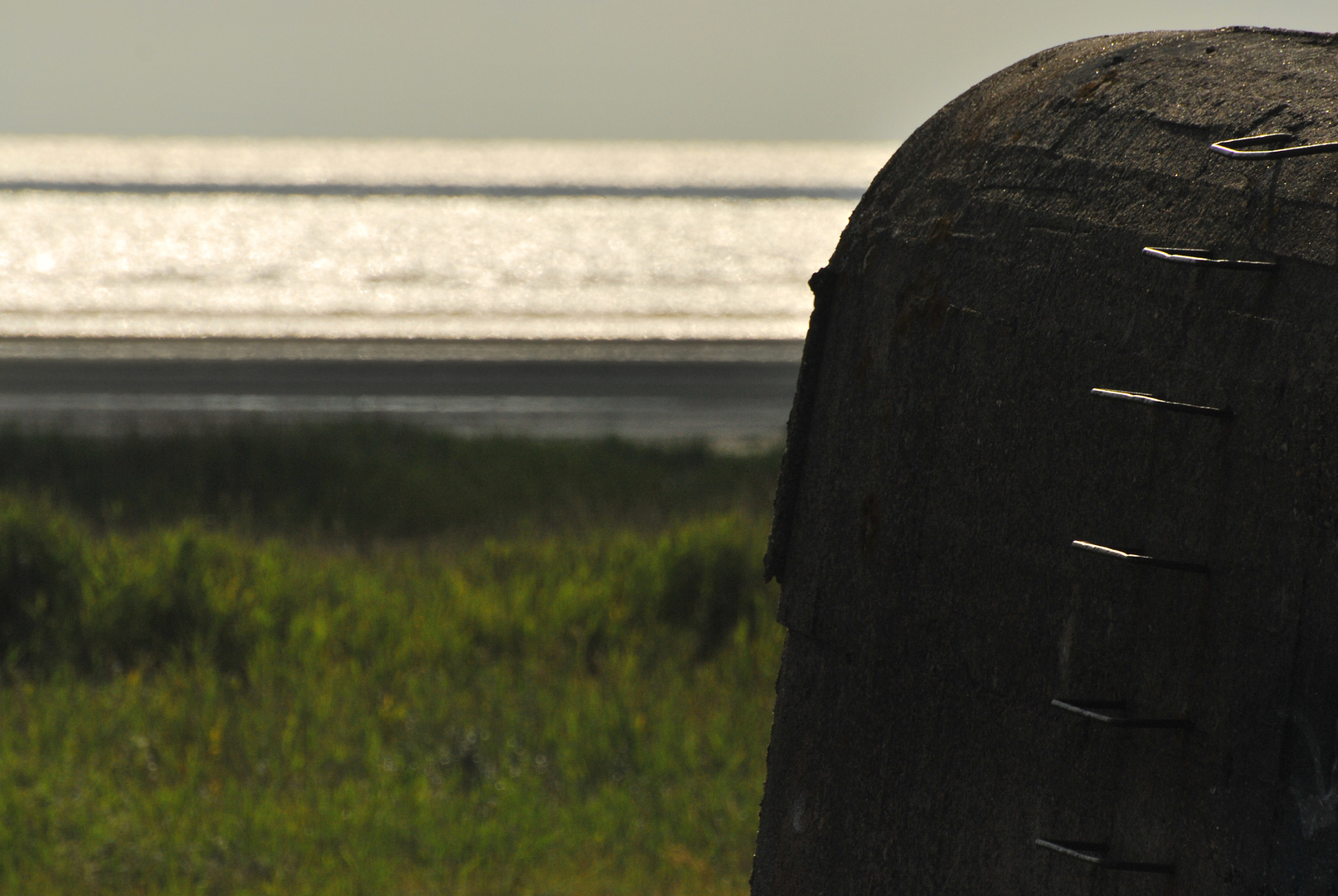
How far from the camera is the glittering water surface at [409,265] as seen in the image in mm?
50781

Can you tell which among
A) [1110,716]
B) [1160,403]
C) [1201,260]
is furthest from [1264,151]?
[1110,716]

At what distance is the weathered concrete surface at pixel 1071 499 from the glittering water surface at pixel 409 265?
803 inches

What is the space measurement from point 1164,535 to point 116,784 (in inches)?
207

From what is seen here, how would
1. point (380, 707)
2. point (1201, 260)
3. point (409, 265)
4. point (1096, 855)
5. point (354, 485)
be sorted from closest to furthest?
point (1201, 260)
point (1096, 855)
point (380, 707)
point (354, 485)
point (409, 265)

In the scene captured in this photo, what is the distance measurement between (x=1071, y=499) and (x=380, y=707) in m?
5.63

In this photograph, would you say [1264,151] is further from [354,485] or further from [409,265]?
[409,265]

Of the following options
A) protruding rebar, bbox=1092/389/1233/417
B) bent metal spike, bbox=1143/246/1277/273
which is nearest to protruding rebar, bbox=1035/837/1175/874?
protruding rebar, bbox=1092/389/1233/417

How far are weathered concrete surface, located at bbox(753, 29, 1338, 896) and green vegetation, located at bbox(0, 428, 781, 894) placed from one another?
10.6ft

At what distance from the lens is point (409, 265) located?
81.4m

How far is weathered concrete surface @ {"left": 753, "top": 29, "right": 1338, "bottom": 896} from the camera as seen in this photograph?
115 cm

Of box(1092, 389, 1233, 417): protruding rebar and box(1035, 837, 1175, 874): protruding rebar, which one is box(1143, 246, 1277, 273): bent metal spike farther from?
box(1035, 837, 1175, 874): protruding rebar

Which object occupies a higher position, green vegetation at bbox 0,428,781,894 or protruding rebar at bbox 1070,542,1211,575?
protruding rebar at bbox 1070,542,1211,575

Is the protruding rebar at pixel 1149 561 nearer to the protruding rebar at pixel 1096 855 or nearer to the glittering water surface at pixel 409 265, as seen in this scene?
the protruding rebar at pixel 1096 855

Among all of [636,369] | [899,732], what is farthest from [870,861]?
[636,369]
